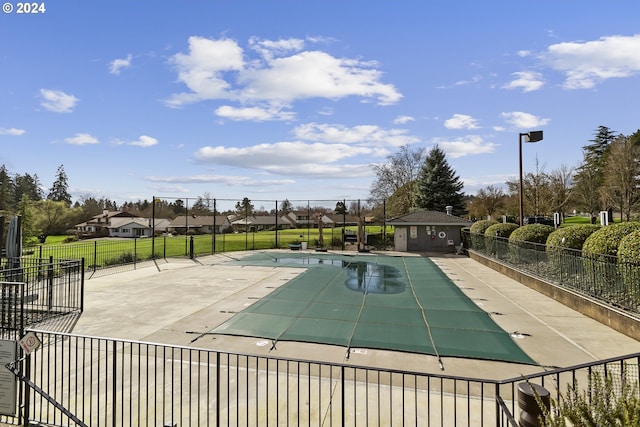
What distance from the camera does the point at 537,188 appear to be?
36156 millimetres

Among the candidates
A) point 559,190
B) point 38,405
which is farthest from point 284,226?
point 38,405

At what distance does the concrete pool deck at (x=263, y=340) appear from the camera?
6277 mm

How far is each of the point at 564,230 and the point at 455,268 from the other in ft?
20.5

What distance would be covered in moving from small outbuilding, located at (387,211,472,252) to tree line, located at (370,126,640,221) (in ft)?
31.3

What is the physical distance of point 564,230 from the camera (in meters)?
11.3

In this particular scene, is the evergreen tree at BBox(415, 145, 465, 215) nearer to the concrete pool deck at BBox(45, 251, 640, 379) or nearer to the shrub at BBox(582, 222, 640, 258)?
the concrete pool deck at BBox(45, 251, 640, 379)

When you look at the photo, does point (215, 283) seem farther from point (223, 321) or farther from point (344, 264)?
point (344, 264)

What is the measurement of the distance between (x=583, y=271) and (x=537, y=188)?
31.2 m

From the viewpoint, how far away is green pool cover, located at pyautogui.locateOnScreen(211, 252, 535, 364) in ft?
22.8

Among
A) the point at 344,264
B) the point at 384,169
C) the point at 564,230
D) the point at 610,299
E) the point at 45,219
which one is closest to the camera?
the point at 610,299

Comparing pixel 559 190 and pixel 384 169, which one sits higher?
pixel 384 169

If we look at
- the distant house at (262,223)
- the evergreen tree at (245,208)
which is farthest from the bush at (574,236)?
the distant house at (262,223)

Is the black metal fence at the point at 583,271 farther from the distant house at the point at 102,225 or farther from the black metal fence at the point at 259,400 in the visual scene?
the distant house at the point at 102,225

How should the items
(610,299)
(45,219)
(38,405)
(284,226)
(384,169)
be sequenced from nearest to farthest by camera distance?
(38,405) → (610,299) → (384,169) → (45,219) → (284,226)
